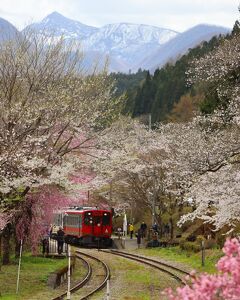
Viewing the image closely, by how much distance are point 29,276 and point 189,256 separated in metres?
9.79

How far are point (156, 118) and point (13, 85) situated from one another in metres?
58.7

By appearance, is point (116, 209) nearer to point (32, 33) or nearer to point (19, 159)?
point (32, 33)

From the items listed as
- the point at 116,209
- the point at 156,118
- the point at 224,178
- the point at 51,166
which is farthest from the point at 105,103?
the point at 156,118

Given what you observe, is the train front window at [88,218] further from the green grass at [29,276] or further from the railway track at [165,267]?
the green grass at [29,276]

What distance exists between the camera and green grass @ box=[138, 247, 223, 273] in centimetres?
2137

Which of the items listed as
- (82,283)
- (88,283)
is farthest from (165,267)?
(82,283)

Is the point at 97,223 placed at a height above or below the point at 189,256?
above

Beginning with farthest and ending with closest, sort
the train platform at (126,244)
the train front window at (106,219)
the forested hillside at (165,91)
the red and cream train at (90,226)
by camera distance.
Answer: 1. the forested hillside at (165,91)
2. the train platform at (126,244)
3. the train front window at (106,219)
4. the red and cream train at (90,226)

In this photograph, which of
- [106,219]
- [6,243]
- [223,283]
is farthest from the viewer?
[106,219]

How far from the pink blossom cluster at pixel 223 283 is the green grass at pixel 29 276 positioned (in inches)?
430

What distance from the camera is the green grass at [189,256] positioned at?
21.4 m

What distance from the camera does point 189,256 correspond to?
85.4 feet

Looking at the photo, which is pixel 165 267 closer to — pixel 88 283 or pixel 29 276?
pixel 88 283

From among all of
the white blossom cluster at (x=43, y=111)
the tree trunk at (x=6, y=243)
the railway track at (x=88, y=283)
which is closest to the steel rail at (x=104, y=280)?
the railway track at (x=88, y=283)
